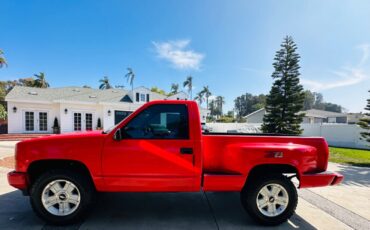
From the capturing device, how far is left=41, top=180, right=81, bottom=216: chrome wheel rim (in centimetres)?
327

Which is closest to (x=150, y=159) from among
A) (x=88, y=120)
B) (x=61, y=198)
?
(x=61, y=198)

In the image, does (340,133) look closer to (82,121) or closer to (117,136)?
(117,136)

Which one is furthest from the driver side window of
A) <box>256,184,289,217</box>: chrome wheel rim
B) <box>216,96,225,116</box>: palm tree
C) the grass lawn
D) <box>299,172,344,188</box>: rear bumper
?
<box>216,96,225,116</box>: palm tree

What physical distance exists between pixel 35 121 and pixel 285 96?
73.8 feet

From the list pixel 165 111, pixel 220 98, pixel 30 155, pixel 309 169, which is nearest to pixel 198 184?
pixel 165 111

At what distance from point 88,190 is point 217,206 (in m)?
2.49

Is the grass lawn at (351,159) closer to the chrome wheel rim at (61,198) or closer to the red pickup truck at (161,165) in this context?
the red pickup truck at (161,165)

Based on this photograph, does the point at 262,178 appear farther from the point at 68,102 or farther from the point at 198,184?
the point at 68,102

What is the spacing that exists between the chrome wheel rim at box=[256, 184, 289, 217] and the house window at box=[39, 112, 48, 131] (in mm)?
19828

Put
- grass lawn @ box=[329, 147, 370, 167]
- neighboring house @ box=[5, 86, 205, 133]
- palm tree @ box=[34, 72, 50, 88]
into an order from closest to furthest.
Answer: grass lawn @ box=[329, 147, 370, 167], neighboring house @ box=[5, 86, 205, 133], palm tree @ box=[34, 72, 50, 88]

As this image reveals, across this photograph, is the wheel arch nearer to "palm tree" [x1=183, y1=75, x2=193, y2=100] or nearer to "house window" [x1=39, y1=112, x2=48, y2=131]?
"house window" [x1=39, y1=112, x2=48, y2=131]

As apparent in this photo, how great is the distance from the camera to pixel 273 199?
3.45 meters

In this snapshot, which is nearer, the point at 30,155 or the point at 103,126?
the point at 30,155

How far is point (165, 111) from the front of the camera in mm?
3443
